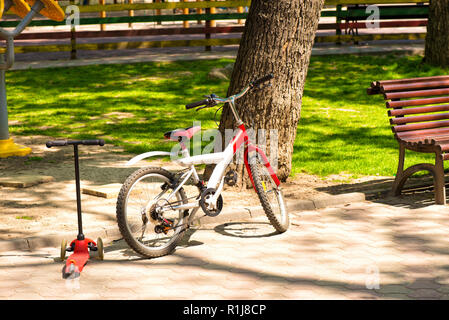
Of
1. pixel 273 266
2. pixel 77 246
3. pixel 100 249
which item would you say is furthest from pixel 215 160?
pixel 77 246

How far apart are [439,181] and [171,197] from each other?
113 inches

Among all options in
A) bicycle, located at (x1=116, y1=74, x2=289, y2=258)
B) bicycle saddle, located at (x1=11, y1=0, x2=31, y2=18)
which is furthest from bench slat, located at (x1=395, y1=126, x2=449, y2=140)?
bicycle saddle, located at (x1=11, y1=0, x2=31, y2=18)

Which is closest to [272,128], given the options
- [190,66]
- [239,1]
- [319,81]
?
[319,81]

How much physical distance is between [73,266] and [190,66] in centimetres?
1167

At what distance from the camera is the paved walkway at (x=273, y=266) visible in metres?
5.62

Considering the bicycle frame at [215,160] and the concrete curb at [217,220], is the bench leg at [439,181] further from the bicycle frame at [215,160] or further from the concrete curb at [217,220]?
the bicycle frame at [215,160]

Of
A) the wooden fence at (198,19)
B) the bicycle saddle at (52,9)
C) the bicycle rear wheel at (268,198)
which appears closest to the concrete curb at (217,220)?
the bicycle rear wheel at (268,198)

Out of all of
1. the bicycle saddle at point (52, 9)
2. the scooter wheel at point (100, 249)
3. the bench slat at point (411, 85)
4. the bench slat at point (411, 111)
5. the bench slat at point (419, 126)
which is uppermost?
the bicycle saddle at point (52, 9)

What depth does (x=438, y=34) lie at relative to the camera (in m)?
15.6

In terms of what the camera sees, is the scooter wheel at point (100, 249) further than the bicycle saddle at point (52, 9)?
No

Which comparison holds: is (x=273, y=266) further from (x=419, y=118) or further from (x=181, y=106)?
(x=181, y=106)

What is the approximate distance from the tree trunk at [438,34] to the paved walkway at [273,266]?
28.5 feet

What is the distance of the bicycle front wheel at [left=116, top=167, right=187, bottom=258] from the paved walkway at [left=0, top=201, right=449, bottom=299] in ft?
0.48
